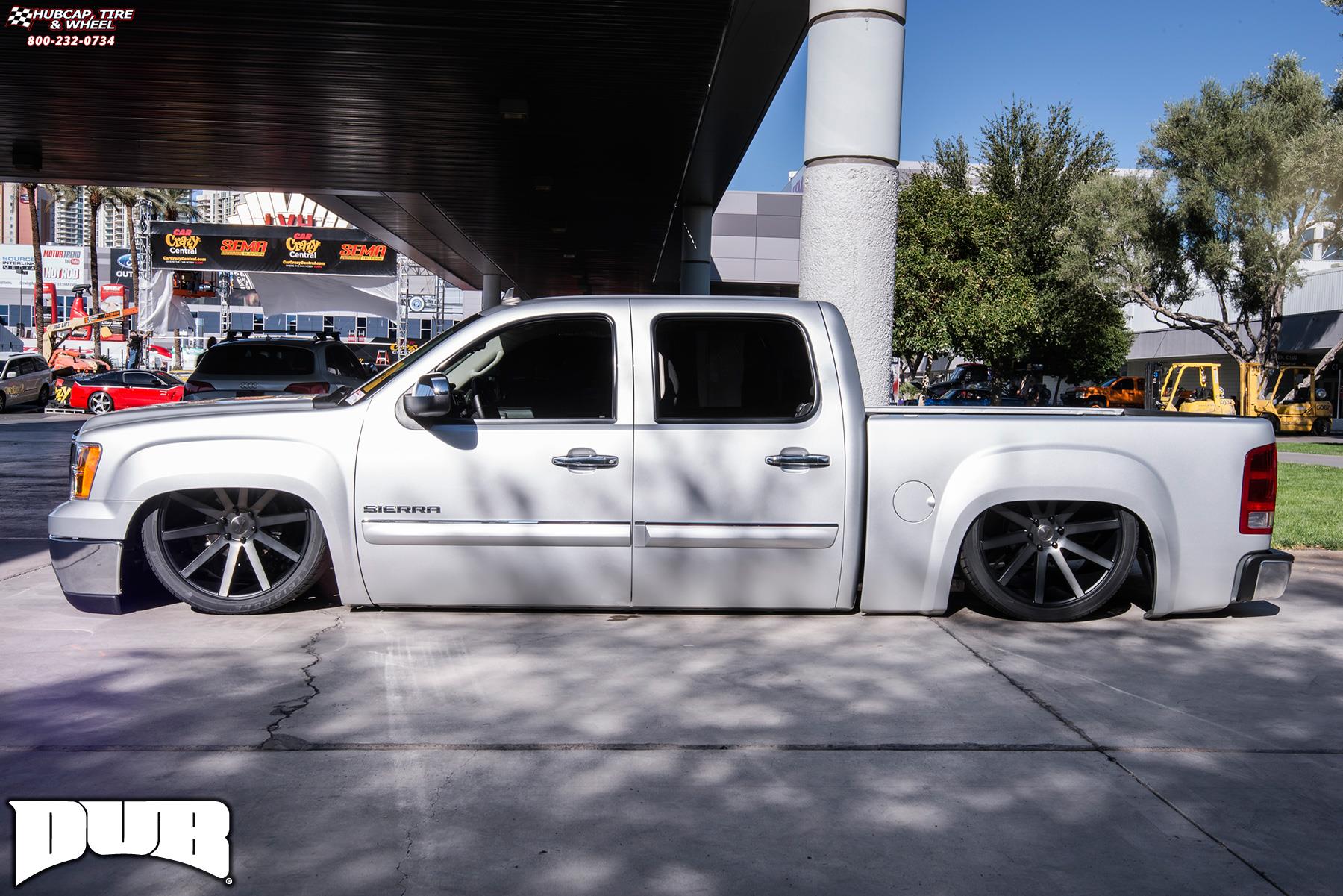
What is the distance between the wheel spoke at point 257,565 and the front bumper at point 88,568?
2.01 feet

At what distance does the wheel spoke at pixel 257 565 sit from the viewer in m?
5.80

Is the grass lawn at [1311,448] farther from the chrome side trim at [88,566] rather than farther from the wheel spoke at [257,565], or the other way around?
the chrome side trim at [88,566]

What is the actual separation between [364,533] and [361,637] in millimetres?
536

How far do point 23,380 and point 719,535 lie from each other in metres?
35.2

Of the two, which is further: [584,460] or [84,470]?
[84,470]

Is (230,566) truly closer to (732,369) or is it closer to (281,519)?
(281,519)

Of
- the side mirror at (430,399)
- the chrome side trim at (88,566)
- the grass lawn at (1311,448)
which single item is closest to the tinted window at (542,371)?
the side mirror at (430,399)

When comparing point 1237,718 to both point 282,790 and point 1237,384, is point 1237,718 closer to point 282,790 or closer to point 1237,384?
point 282,790

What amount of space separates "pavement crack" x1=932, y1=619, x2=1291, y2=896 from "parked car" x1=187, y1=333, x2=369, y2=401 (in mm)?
10155

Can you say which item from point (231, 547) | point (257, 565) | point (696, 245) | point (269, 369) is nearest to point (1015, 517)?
point (257, 565)

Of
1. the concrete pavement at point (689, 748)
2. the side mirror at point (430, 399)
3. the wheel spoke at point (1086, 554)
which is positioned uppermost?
the side mirror at point (430, 399)

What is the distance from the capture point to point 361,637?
5.46 m

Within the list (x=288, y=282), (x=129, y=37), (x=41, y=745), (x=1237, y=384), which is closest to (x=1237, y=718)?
(x=41, y=745)

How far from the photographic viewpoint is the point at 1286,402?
36.8 m
